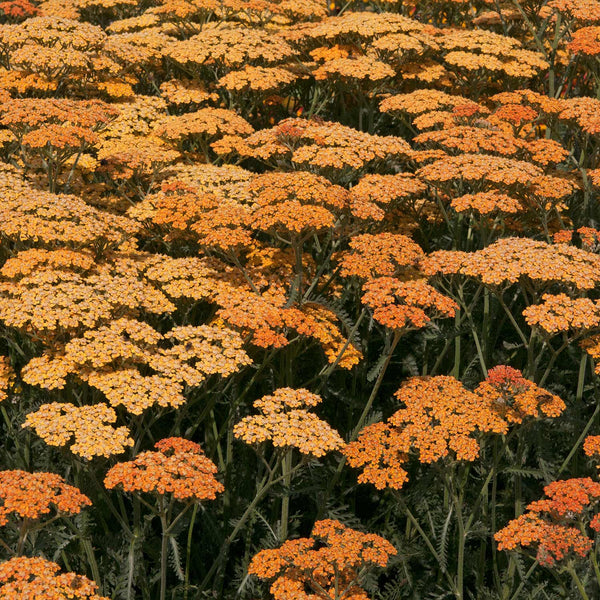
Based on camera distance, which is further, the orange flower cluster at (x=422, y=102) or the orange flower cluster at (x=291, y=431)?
the orange flower cluster at (x=422, y=102)

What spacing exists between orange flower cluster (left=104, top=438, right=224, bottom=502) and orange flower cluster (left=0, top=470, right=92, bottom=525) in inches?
10.7

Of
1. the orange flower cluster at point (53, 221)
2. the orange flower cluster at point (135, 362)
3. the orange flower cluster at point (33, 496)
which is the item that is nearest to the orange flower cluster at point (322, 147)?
the orange flower cluster at point (53, 221)

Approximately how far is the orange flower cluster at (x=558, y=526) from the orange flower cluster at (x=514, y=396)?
29.1 inches

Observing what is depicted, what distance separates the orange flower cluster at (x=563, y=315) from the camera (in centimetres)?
752

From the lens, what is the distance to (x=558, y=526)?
251 inches

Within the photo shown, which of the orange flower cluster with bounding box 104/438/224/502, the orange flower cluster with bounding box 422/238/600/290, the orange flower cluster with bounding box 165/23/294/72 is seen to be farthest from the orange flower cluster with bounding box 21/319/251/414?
the orange flower cluster with bounding box 165/23/294/72

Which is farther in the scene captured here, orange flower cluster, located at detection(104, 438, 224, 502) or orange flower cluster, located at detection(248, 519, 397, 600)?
orange flower cluster, located at detection(248, 519, 397, 600)

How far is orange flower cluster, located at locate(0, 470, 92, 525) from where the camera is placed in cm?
566

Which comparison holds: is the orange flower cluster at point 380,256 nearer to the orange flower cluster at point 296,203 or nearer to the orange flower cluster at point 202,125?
the orange flower cluster at point 296,203

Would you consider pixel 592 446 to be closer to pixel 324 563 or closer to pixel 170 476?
pixel 324 563

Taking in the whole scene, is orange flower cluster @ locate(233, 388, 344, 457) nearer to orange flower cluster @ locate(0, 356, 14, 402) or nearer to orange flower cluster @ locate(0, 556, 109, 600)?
orange flower cluster @ locate(0, 556, 109, 600)

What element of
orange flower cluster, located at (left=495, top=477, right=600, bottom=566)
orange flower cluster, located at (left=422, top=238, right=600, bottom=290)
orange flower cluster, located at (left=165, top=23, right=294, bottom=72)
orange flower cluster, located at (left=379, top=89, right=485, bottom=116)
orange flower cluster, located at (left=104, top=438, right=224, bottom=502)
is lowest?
orange flower cluster, located at (left=495, top=477, right=600, bottom=566)

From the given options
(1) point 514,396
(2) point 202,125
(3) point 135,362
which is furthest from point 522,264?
(2) point 202,125

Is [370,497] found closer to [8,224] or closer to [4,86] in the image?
[8,224]
